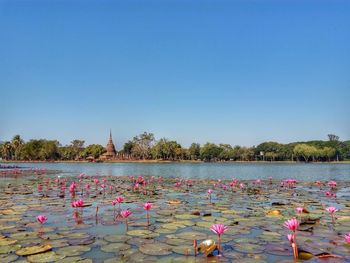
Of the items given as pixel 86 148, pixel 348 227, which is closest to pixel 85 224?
pixel 348 227

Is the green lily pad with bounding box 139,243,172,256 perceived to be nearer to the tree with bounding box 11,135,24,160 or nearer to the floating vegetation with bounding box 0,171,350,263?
the floating vegetation with bounding box 0,171,350,263

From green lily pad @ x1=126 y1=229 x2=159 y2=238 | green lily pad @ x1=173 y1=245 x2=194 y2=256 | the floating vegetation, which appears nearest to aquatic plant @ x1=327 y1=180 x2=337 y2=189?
the floating vegetation

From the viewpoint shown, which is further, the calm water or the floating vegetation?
the calm water

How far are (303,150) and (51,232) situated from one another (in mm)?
108503

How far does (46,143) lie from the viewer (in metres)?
108

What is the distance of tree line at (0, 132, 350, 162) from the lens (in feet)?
350

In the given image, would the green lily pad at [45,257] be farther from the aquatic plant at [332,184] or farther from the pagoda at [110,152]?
the pagoda at [110,152]

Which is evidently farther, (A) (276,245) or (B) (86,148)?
(B) (86,148)

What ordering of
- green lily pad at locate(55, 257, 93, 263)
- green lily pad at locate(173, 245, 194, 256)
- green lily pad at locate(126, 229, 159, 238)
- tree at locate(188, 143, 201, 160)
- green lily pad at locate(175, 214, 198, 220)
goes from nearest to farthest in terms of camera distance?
green lily pad at locate(55, 257, 93, 263), green lily pad at locate(173, 245, 194, 256), green lily pad at locate(126, 229, 159, 238), green lily pad at locate(175, 214, 198, 220), tree at locate(188, 143, 201, 160)

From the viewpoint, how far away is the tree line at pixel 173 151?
107m

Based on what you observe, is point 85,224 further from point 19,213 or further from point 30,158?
point 30,158

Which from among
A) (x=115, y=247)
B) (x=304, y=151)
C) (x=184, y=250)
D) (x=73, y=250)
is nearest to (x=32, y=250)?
(x=73, y=250)

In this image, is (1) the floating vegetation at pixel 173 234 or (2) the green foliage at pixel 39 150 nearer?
(1) the floating vegetation at pixel 173 234

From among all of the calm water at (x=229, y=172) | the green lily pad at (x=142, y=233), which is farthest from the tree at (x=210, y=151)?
the green lily pad at (x=142, y=233)
